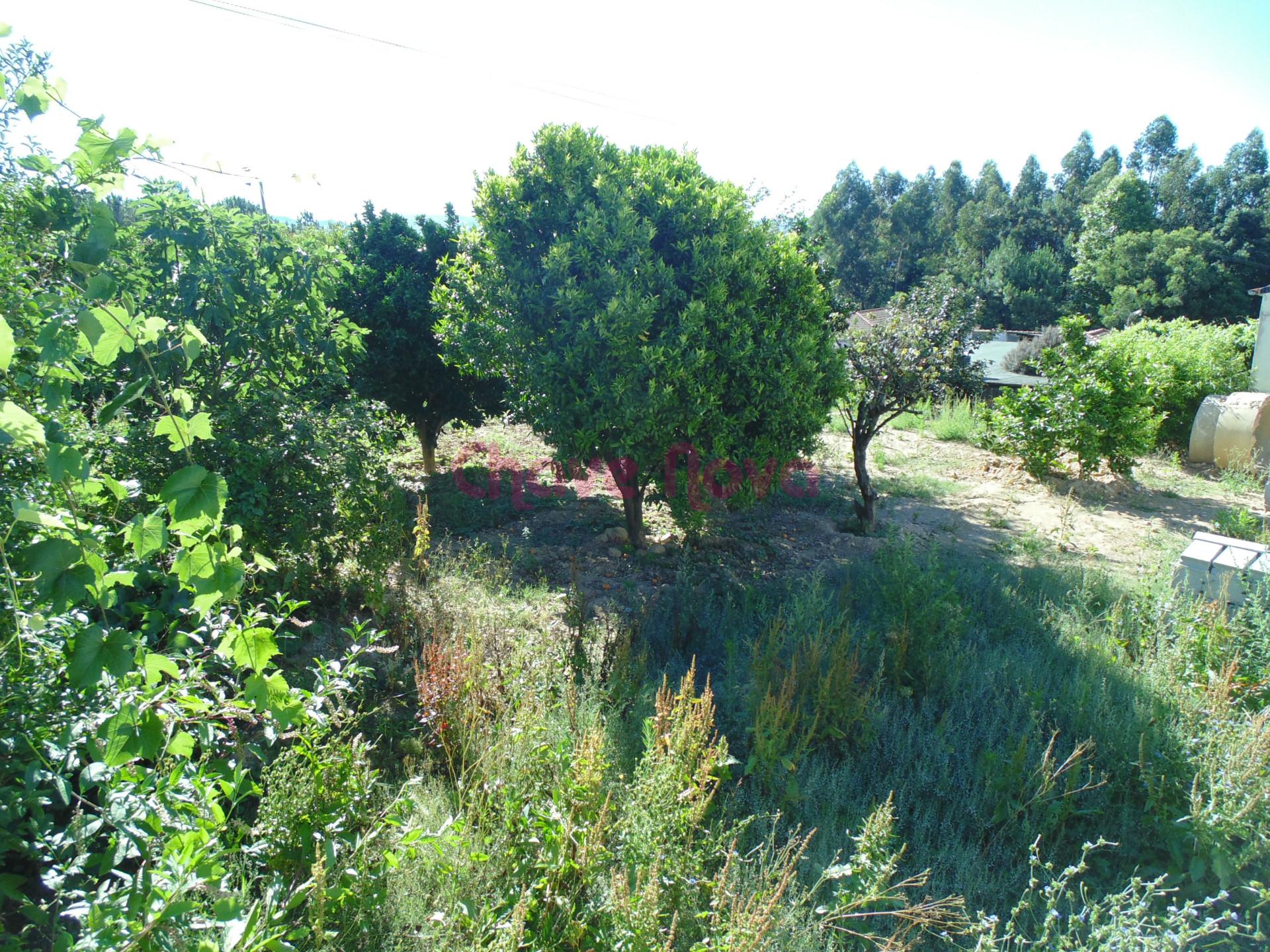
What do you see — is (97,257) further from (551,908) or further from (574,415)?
(574,415)

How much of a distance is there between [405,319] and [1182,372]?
11394 mm

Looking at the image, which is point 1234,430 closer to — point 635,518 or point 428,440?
point 635,518

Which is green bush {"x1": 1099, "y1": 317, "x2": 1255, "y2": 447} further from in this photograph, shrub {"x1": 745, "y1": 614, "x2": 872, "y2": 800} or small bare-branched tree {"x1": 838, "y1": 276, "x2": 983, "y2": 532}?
shrub {"x1": 745, "y1": 614, "x2": 872, "y2": 800}

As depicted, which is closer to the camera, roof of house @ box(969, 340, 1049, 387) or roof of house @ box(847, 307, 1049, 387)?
roof of house @ box(847, 307, 1049, 387)

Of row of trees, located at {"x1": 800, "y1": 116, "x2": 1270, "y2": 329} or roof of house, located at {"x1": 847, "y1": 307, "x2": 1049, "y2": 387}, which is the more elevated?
row of trees, located at {"x1": 800, "y1": 116, "x2": 1270, "y2": 329}

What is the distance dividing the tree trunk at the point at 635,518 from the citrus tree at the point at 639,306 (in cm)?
55

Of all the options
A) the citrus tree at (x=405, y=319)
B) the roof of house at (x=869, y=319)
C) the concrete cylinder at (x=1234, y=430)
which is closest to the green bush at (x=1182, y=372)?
the concrete cylinder at (x=1234, y=430)

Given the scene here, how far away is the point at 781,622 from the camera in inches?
159

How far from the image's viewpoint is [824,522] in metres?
6.75

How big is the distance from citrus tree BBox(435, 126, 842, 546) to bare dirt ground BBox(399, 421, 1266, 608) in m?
0.89

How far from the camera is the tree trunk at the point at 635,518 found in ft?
18.4

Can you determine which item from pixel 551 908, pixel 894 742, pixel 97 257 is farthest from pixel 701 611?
pixel 97 257

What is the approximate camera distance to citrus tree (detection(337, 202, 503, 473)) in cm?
645

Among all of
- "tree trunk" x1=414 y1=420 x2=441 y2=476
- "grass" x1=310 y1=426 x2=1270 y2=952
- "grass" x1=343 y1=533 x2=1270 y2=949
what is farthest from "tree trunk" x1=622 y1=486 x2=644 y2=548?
"tree trunk" x1=414 y1=420 x2=441 y2=476
